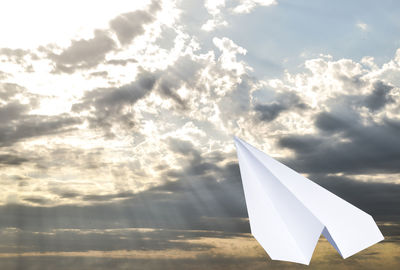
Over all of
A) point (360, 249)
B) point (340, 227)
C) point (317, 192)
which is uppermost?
point (317, 192)

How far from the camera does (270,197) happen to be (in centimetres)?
3453

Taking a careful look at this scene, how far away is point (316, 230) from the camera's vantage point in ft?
106

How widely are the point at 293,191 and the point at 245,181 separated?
14.7 feet

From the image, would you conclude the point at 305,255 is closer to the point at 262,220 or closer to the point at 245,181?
the point at 262,220

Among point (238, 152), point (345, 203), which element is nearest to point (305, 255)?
point (345, 203)

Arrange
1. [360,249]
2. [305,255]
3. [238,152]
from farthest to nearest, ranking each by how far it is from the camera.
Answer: [238,152]
[360,249]
[305,255]

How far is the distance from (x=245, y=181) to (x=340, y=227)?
917 centimetres

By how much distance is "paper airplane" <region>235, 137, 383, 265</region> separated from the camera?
32.1 metres

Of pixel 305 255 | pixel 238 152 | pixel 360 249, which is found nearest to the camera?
pixel 305 255

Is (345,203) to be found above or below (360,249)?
above

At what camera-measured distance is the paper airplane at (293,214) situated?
32.1 m

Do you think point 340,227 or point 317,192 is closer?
point 340,227

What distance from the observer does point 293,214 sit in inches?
1328

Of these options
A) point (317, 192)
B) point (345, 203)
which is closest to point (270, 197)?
point (317, 192)
